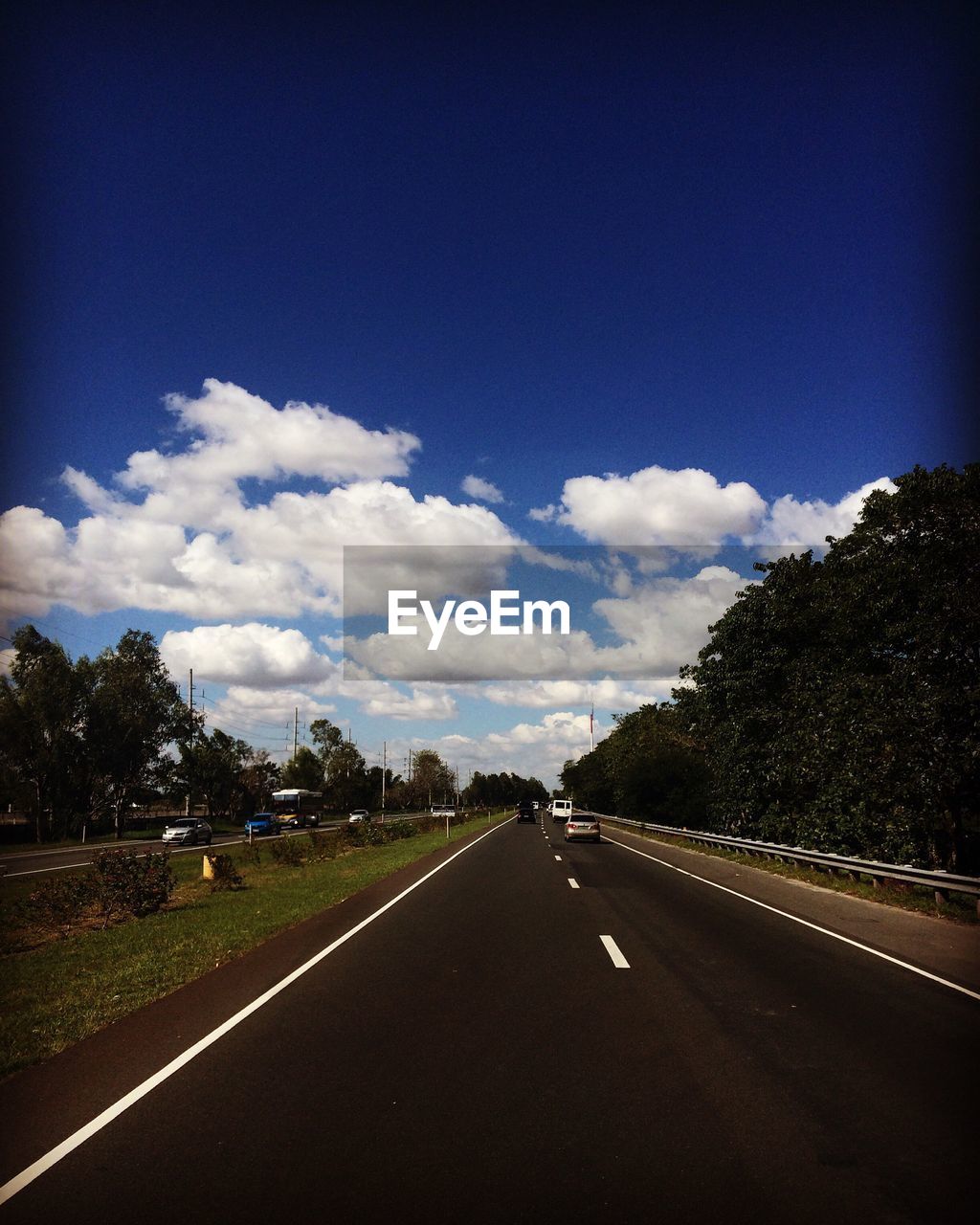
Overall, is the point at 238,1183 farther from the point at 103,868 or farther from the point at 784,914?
the point at 103,868

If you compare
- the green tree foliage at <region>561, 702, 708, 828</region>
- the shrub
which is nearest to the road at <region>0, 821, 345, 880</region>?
the shrub

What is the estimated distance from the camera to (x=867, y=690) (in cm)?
2152

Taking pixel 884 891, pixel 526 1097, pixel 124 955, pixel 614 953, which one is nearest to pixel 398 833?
pixel 884 891

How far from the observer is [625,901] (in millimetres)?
16250

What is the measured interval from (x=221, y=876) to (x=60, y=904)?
248 inches

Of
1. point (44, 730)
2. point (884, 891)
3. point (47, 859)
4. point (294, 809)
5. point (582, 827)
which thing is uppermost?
point (44, 730)

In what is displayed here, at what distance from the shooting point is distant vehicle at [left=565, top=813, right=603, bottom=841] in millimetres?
40938

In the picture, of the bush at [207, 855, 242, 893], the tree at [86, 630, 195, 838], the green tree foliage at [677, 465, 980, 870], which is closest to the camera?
the green tree foliage at [677, 465, 980, 870]

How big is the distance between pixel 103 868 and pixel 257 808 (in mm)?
82575

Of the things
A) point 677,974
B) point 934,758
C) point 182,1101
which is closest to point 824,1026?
point 677,974

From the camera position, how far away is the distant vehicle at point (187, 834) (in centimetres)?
4716

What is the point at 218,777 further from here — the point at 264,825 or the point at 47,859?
the point at 47,859

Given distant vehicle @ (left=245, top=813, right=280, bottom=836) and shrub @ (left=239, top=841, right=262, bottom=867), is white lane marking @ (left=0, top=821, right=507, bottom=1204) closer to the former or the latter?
shrub @ (left=239, top=841, right=262, bottom=867)

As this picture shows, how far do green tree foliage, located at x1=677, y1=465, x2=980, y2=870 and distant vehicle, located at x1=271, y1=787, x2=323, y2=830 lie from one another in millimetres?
52515
